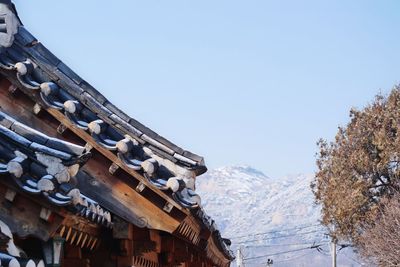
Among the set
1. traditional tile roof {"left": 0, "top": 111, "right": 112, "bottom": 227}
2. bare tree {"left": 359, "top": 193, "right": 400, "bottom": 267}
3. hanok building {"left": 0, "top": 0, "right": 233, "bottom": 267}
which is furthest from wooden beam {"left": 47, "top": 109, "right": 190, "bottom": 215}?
bare tree {"left": 359, "top": 193, "right": 400, "bottom": 267}

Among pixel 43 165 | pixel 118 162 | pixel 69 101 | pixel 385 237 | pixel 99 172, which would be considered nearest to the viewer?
pixel 43 165

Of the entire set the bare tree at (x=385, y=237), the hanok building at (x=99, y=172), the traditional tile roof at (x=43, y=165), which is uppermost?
the bare tree at (x=385, y=237)

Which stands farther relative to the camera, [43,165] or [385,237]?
[385,237]

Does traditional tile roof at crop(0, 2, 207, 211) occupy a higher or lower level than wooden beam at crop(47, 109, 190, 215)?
higher

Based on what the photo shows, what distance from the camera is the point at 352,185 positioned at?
31094mm

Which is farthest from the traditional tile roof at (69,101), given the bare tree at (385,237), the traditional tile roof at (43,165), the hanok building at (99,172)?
the bare tree at (385,237)

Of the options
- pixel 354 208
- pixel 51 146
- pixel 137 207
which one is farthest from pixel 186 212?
pixel 354 208

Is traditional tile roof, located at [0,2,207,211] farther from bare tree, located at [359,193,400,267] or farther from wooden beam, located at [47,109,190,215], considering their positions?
bare tree, located at [359,193,400,267]

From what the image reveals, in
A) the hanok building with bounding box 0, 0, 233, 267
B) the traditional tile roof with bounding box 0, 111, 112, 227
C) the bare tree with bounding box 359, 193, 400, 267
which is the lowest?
the traditional tile roof with bounding box 0, 111, 112, 227

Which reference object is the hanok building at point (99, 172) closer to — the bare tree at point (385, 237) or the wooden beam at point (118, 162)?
the wooden beam at point (118, 162)

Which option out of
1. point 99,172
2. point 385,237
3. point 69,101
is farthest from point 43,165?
point 385,237

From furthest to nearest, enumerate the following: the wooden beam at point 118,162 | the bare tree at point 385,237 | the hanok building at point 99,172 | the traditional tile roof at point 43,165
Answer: the bare tree at point 385,237
the wooden beam at point 118,162
the hanok building at point 99,172
the traditional tile roof at point 43,165

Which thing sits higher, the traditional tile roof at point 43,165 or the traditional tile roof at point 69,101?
the traditional tile roof at point 69,101

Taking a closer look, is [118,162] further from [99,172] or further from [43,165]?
[43,165]
